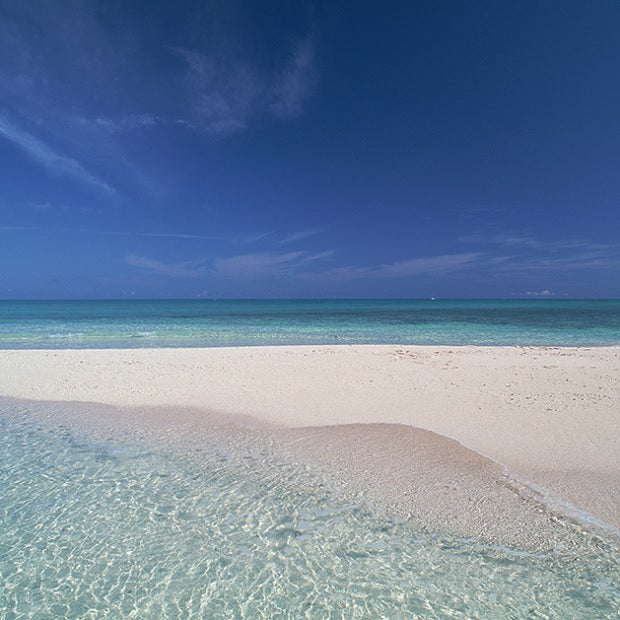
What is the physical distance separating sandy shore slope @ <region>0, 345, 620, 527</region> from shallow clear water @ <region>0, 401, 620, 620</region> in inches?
74.8

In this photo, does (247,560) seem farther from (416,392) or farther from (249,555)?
(416,392)

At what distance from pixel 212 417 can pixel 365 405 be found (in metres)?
3.60

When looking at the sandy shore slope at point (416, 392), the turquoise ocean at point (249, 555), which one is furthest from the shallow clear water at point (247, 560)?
the sandy shore slope at point (416, 392)

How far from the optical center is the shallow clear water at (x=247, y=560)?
3.31 meters

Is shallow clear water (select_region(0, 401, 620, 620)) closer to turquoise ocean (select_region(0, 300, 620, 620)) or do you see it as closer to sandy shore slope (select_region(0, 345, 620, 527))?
turquoise ocean (select_region(0, 300, 620, 620))

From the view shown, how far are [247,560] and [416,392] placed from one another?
7230 mm

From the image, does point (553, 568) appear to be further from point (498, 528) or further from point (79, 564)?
point (79, 564)

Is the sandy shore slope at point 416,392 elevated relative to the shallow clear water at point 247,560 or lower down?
elevated

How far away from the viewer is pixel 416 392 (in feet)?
33.4

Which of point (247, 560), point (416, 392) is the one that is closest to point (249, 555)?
point (247, 560)

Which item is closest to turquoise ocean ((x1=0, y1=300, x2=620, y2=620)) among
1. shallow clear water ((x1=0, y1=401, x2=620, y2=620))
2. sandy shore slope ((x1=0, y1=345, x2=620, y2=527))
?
shallow clear water ((x1=0, y1=401, x2=620, y2=620))

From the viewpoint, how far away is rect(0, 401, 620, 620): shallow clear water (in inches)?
130

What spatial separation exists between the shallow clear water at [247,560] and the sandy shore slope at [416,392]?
190 cm

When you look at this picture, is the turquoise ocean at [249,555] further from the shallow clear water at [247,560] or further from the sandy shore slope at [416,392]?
the sandy shore slope at [416,392]
